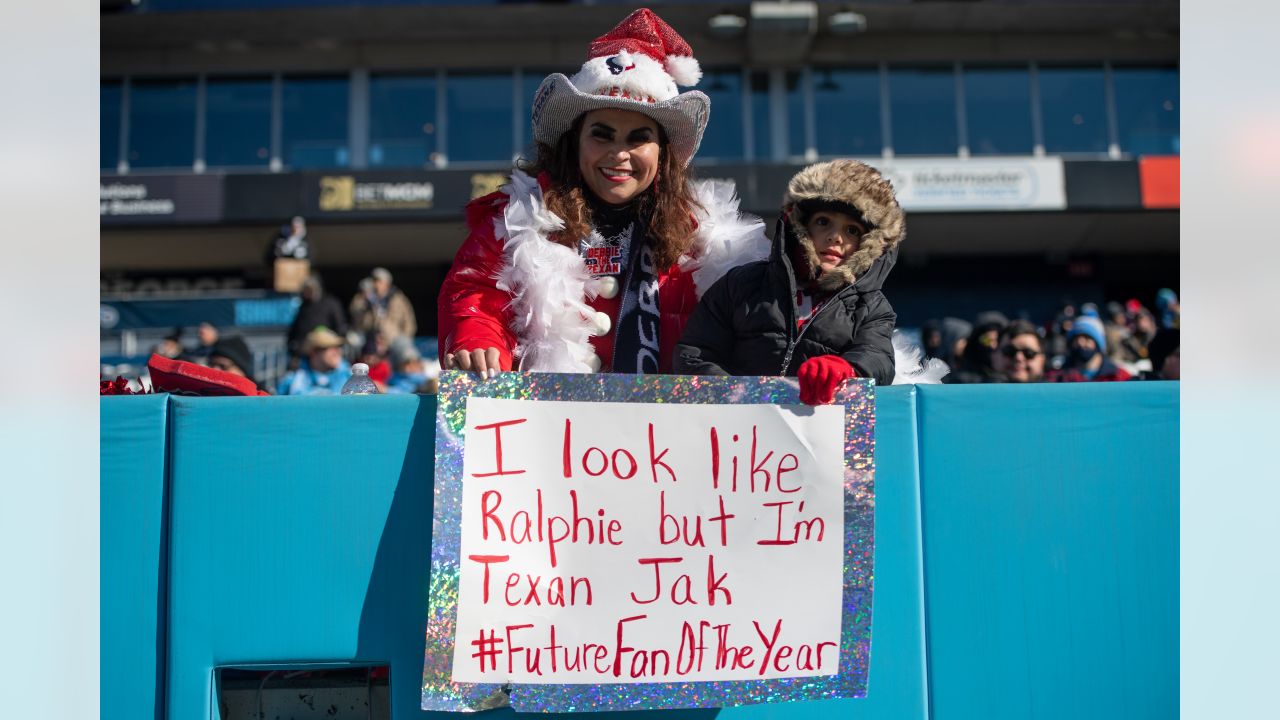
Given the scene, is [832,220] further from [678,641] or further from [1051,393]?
[678,641]

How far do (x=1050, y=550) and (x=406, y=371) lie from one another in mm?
7035

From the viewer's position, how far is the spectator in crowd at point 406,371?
319 inches

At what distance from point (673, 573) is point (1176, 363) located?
3.23m

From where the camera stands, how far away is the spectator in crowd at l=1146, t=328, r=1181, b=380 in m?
4.30

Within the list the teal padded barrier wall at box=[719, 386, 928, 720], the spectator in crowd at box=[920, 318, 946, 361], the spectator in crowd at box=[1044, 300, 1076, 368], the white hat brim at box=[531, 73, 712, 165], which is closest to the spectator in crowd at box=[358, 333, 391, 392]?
the spectator in crowd at box=[920, 318, 946, 361]

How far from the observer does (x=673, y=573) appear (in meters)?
1.97

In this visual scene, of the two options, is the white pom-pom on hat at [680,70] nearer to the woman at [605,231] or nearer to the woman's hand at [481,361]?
the woman at [605,231]

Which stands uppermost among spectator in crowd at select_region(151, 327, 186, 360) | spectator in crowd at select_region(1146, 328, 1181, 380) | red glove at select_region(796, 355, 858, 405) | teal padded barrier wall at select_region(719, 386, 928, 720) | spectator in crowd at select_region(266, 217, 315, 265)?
spectator in crowd at select_region(266, 217, 315, 265)

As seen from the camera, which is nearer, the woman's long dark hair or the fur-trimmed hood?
the fur-trimmed hood

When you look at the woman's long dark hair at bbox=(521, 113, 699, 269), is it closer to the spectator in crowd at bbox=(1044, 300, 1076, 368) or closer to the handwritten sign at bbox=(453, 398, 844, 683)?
the handwritten sign at bbox=(453, 398, 844, 683)

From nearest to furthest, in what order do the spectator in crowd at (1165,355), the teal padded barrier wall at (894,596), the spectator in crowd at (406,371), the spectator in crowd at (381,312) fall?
the teal padded barrier wall at (894,596) < the spectator in crowd at (1165,355) < the spectator in crowd at (406,371) < the spectator in crowd at (381,312)

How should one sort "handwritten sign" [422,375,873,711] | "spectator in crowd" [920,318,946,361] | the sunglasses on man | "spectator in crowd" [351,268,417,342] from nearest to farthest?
1. "handwritten sign" [422,375,873,711]
2. the sunglasses on man
3. "spectator in crowd" [920,318,946,361]
4. "spectator in crowd" [351,268,417,342]

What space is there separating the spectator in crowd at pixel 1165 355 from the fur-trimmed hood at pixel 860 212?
2.52 m

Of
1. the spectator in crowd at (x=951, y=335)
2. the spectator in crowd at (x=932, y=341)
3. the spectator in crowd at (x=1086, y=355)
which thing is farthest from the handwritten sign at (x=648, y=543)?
the spectator in crowd at (x=932, y=341)
